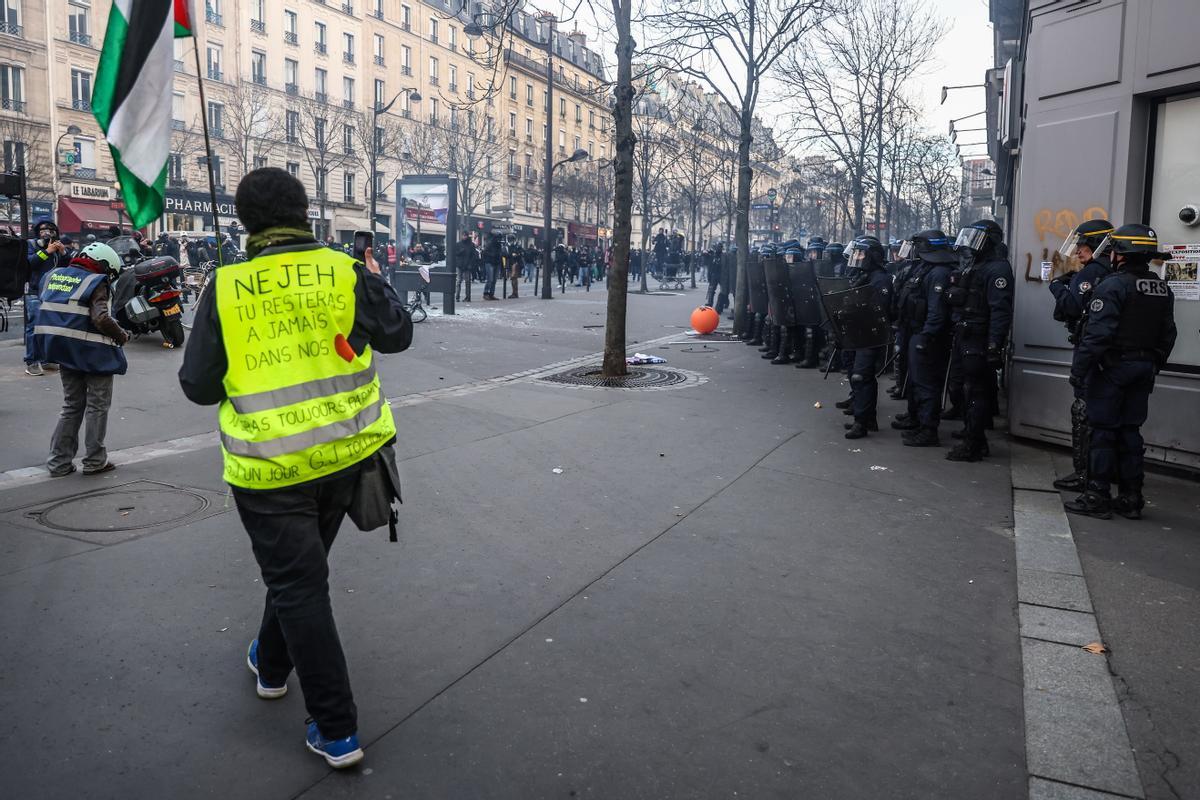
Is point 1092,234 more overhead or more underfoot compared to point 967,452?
more overhead

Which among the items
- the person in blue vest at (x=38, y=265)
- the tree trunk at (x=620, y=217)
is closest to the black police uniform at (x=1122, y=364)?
the tree trunk at (x=620, y=217)

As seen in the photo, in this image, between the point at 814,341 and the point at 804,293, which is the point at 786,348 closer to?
the point at 814,341

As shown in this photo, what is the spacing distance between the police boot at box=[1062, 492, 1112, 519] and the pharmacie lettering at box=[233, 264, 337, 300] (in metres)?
5.11

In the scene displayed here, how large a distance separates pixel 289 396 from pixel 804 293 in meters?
11.2

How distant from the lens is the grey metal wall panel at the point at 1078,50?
752 centimetres

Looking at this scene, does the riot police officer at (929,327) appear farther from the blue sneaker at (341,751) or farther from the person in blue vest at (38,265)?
the person in blue vest at (38,265)

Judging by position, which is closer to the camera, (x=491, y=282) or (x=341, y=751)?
(x=341, y=751)

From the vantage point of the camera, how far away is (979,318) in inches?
303

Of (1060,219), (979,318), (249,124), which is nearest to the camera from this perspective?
(979,318)

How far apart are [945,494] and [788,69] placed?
2101cm

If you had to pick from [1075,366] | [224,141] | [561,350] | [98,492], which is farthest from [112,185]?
[1075,366]

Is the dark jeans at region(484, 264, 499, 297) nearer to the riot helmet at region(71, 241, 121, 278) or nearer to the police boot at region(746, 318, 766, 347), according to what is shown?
the police boot at region(746, 318, 766, 347)

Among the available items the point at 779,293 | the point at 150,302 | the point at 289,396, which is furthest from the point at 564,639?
the point at 779,293

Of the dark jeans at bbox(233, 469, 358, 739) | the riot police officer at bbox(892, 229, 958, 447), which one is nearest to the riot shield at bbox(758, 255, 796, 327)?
the riot police officer at bbox(892, 229, 958, 447)
